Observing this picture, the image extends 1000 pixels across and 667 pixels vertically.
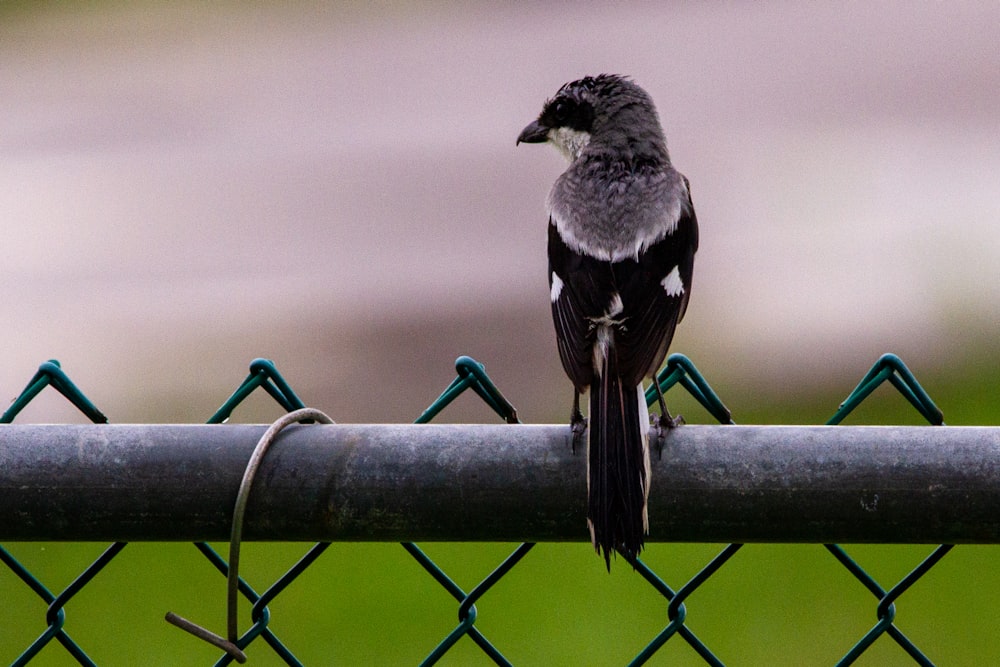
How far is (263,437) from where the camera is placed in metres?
1.78

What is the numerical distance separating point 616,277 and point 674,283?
17 cm

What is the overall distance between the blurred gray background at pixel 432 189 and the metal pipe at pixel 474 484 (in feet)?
18.9

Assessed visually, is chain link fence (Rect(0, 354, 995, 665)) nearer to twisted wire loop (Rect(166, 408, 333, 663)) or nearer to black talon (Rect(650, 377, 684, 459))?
black talon (Rect(650, 377, 684, 459))

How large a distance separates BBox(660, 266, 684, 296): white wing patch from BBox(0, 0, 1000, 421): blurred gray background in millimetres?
4462

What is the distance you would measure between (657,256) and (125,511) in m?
1.69

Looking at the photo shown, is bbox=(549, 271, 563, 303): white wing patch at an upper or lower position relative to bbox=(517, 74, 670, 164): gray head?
lower

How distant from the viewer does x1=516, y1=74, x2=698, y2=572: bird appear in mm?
1895

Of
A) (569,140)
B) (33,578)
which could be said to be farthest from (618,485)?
(569,140)

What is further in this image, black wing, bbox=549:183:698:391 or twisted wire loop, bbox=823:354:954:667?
black wing, bbox=549:183:698:391

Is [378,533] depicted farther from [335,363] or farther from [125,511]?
[335,363]

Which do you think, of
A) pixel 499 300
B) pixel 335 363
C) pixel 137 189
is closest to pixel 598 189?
pixel 335 363

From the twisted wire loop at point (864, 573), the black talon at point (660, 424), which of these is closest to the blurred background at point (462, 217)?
the black talon at point (660, 424)

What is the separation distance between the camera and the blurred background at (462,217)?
23.6 feet

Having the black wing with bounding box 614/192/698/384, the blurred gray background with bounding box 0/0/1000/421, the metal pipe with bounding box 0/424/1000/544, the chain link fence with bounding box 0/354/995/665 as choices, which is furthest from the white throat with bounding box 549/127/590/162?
the blurred gray background with bounding box 0/0/1000/421
